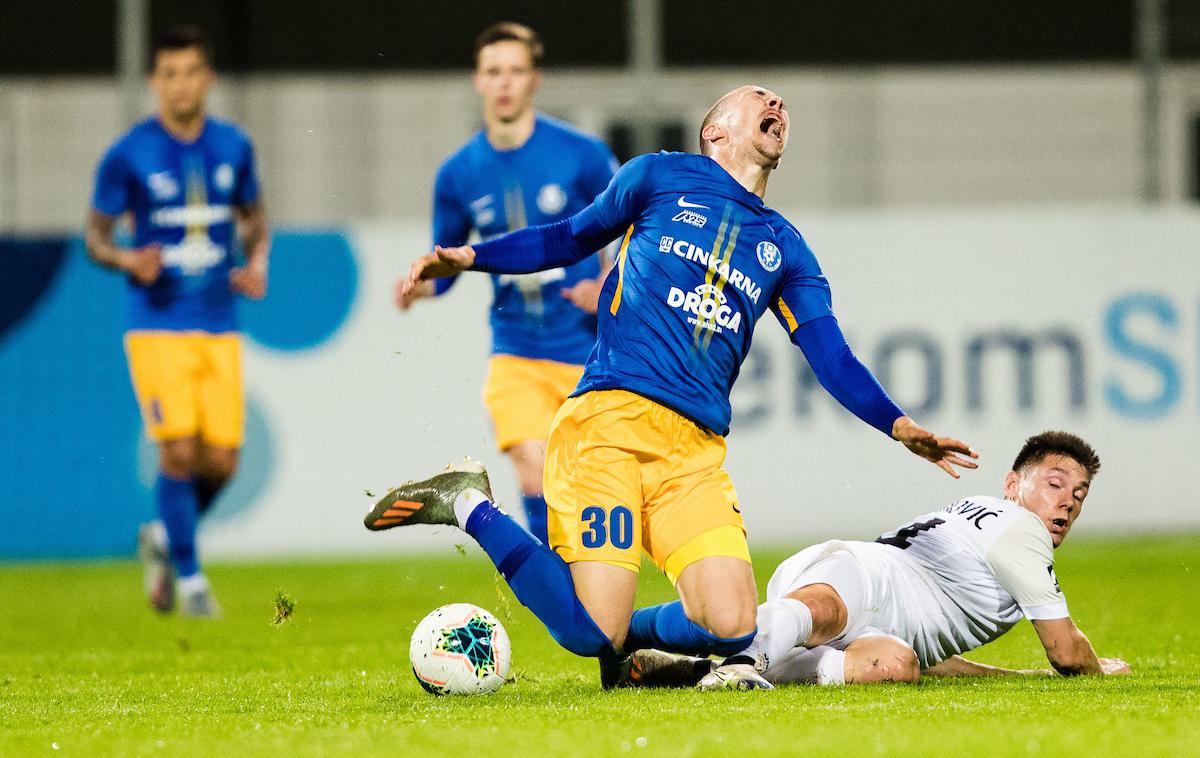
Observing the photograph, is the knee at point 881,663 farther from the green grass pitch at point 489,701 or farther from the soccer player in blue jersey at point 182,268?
the soccer player in blue jersey at point 182,268

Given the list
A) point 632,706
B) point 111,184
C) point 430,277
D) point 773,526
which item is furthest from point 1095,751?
point 773,526

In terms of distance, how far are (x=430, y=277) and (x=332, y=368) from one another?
21.5ft

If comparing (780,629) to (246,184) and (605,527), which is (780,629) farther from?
(246,184)

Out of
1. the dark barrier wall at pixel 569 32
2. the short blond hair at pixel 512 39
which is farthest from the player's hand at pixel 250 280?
the dark barrier wall at pixel 569 32

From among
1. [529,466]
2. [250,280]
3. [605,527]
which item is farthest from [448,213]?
[605,527]

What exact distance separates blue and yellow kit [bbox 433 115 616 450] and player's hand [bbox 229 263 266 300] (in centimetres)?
185

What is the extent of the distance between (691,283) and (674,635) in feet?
3.53

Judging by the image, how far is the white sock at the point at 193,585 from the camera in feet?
29.3

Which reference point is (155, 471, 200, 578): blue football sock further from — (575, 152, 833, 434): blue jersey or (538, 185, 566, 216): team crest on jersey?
(575, 152, 833, 434): blue jersey

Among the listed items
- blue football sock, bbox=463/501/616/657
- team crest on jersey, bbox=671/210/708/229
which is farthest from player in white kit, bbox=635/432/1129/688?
team crest on jersey, bbox=671/210/708/229

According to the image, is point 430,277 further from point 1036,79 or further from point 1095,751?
point 1036,79

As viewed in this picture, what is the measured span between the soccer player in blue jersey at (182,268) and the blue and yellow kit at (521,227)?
2.00 meters

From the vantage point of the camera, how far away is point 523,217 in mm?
7770

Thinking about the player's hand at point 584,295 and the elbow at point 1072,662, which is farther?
the player's hand at point 584,295
